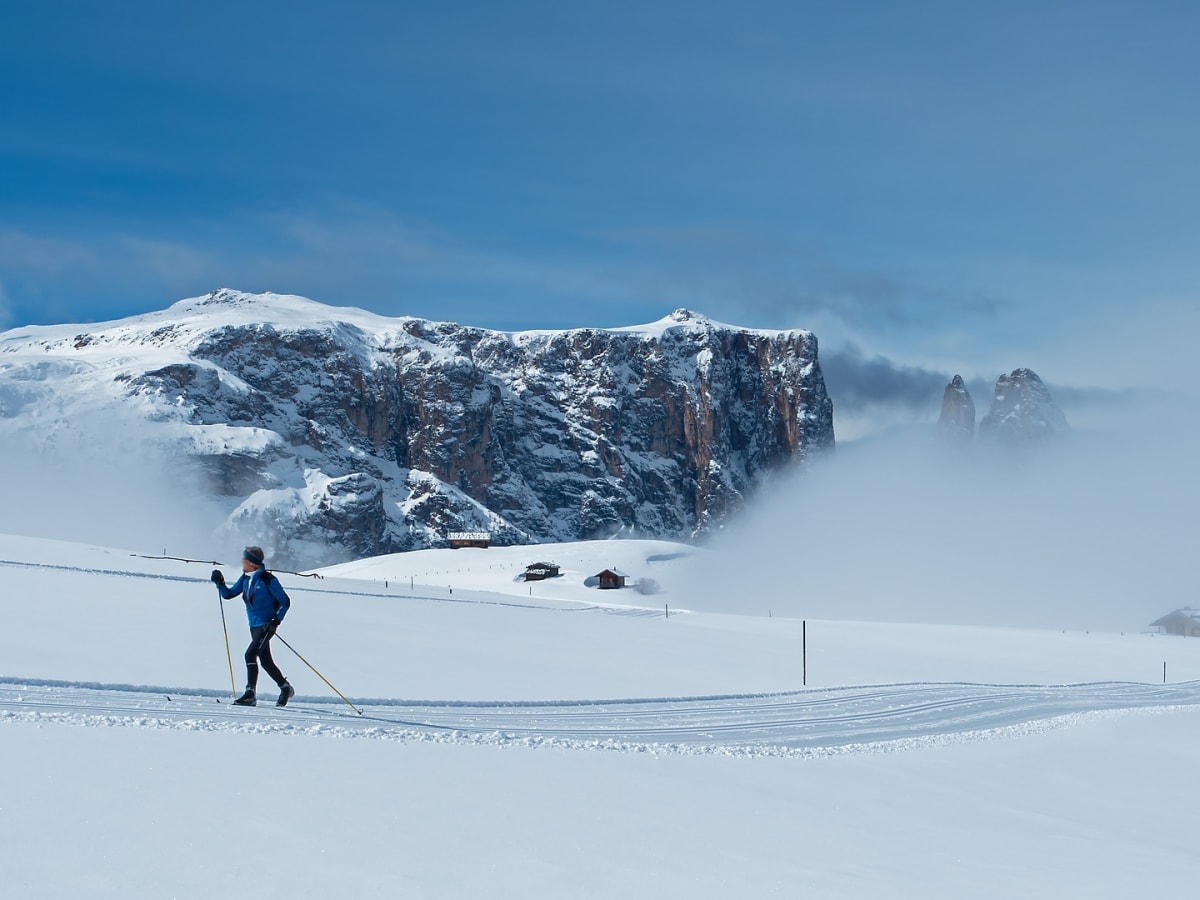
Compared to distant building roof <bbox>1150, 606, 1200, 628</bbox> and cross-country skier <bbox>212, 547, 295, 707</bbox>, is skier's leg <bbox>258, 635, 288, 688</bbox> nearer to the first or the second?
cross-country skier <bbox>212, 547, 295, 707</bbox>

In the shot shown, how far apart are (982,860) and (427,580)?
304ft

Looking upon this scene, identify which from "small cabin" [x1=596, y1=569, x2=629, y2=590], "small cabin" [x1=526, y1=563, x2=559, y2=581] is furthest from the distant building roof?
"small cabin" [x1=526, y1=563, x2=559, y2=581]

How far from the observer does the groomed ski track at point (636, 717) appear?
42.2 feet

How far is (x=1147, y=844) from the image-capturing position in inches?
499

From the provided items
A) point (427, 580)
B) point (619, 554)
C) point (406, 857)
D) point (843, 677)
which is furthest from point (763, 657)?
point (619, 554)

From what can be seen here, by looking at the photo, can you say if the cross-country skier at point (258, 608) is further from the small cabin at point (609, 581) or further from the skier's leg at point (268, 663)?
the small cabin at point (609, 581)

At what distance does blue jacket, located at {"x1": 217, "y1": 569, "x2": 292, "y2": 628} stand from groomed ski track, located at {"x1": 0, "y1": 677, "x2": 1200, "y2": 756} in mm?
1174

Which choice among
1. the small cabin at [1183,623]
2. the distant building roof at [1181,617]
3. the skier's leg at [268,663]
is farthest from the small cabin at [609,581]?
the skier's leg at [268,663]

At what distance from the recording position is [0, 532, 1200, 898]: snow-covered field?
25.8 feet

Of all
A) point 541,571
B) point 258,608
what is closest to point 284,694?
point 258,608

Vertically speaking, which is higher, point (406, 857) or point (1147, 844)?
point (406, 857)

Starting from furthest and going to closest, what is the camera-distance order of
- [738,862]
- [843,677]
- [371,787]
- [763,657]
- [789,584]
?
[789,584], [763,657], [843,677], [371,787], [738,862]

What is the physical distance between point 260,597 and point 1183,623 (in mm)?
85568

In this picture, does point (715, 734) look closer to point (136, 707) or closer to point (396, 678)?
point (396, 678)
